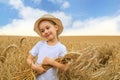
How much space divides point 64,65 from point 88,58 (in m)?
0.22

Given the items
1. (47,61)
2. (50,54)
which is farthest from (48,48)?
(47,61)

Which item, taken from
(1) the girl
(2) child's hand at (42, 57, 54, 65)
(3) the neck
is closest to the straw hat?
(1) the girl

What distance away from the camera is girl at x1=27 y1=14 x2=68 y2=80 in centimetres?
337

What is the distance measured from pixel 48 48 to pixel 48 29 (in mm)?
161

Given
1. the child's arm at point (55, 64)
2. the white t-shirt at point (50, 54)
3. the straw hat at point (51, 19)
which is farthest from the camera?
the straw hat at point (51, 19)

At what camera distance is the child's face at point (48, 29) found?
3.45 metres

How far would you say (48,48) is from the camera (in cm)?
346

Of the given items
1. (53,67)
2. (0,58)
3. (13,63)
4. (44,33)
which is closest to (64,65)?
(53,67)

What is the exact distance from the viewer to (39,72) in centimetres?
338

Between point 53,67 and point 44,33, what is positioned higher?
point 44,33

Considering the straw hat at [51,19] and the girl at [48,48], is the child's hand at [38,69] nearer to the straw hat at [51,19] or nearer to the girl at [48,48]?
the girl at [48,48]

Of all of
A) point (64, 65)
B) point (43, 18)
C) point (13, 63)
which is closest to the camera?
point (64, 65)

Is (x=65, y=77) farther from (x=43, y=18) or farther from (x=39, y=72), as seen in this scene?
(x=43, y=18)

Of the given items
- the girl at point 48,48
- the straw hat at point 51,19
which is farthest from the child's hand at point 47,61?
the straw hat at point 51,19
